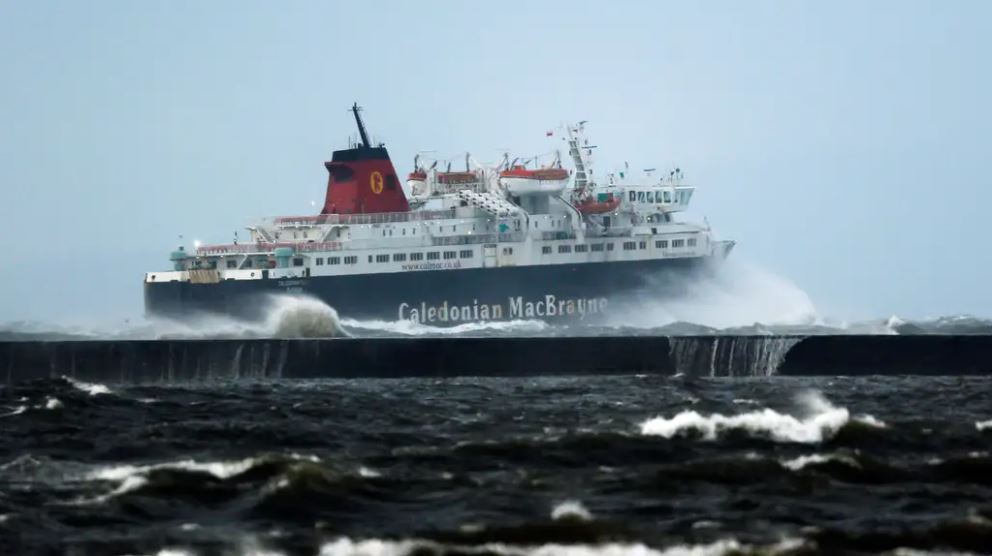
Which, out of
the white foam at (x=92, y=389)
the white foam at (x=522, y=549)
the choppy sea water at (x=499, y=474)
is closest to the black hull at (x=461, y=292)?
→ the white foam at (x=92, y=389)

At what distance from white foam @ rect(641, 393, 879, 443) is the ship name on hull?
5181 centimetres

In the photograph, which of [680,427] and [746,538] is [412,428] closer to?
[680,427]

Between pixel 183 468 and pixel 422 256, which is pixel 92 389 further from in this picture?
pixel 422 256

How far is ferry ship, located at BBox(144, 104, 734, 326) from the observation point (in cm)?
7000

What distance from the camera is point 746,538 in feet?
45.2

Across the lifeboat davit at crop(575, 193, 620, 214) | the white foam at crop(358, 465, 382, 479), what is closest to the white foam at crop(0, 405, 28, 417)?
the white foam at crop(358, 465, 382, 479)

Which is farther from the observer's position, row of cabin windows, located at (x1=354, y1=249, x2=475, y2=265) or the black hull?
row of cabin windows, located at (x1=354, y1=249, x2=475, y2=265)

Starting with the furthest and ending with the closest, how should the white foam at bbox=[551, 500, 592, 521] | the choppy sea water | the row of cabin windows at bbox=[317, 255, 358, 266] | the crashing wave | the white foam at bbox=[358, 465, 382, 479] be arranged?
1. the row of cabin windows at bbox=[317, 255, 358, 266]
2. the white foam at bbox=[358, 465, 382, 479]
3. the white foam at bbox=[551, 500, 592, 521]
4. the choppy sea water
5. the crashing wave

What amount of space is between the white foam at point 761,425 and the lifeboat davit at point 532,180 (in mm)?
55272

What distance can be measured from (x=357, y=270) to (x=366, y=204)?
20.2 feet

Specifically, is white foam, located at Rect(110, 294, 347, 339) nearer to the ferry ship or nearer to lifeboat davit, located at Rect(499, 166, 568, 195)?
the ferry ship

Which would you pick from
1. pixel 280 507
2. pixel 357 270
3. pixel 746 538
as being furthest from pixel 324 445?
pixel 357 270

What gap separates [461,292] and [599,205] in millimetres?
9987

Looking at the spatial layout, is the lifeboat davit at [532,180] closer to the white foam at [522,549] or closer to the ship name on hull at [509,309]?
the ship name on hull at [509,309]
